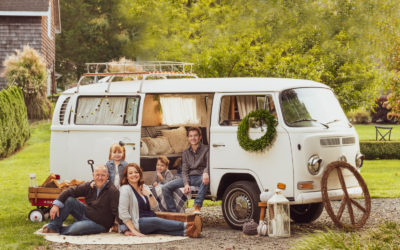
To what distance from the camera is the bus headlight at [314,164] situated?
10.2m

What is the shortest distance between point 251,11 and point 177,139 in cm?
1271

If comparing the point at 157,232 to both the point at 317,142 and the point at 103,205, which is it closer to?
the point at 103,205

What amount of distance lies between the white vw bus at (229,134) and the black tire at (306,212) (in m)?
0.02

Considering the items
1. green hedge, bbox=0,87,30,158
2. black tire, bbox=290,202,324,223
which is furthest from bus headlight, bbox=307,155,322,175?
green hedge, bbox=0,87,30,158

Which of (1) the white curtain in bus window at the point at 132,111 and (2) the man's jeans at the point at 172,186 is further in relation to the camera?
(1) the white curtain in bus window at the point at 132,111

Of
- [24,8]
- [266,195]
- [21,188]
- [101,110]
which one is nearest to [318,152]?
[266,195]

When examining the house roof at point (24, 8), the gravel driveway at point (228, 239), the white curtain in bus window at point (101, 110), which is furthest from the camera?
the house roof at point (24, 8)

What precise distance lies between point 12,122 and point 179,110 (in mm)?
11762

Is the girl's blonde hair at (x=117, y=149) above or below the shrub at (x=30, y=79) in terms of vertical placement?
below

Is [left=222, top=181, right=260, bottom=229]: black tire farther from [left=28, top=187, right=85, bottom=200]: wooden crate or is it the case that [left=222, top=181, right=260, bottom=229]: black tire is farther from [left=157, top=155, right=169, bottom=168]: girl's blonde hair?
[left=28, top=187, right=85, bottom=200]: wooden crate

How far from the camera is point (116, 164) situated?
11.2m

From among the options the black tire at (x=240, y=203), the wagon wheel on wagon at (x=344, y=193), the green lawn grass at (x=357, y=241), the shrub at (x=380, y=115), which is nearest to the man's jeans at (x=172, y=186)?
the black tire at (x=240, y=203)

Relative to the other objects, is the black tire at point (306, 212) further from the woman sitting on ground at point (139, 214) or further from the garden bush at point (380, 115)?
the garden bush at point (380, 115)

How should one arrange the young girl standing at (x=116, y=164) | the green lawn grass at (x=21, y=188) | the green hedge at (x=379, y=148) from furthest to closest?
the green hedge at (x=379, y=148), the young girl standing at (x=116, y=164), the green lawn grass at (x=21, y=188)
